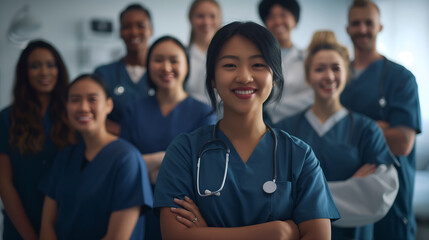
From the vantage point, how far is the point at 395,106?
1085mm

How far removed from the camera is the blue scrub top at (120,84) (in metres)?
1.33

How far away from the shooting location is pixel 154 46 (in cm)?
113

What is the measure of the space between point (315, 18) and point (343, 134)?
47.9 inches

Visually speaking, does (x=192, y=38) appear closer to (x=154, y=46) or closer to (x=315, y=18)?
(x=154, y=46)

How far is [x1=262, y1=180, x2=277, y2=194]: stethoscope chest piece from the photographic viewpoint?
2.10ft

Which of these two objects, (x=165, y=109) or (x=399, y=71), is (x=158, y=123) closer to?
(x=165, y=109)

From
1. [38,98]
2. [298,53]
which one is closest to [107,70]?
[38,98]

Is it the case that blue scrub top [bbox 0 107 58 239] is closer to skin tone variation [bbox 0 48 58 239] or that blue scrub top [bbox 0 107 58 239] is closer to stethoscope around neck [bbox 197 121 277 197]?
skin tone variation [bbox 0 48 58 239]

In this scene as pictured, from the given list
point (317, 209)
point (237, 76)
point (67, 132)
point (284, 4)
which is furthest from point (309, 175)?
point (284, 4)

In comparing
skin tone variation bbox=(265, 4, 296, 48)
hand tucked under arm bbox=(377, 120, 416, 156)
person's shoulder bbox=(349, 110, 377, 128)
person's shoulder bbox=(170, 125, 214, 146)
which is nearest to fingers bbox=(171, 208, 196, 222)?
person's shoulder bbox=(170, 125, 214, 146)

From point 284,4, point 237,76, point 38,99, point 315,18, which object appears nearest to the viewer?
point 237,76

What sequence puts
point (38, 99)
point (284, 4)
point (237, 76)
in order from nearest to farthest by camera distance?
1. point (237, 76)
2. point (38, 99)
3. point (284, 4)

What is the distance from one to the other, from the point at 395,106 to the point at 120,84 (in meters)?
0.92

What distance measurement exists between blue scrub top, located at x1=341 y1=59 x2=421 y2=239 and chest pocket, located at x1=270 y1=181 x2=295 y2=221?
1.63 ft
